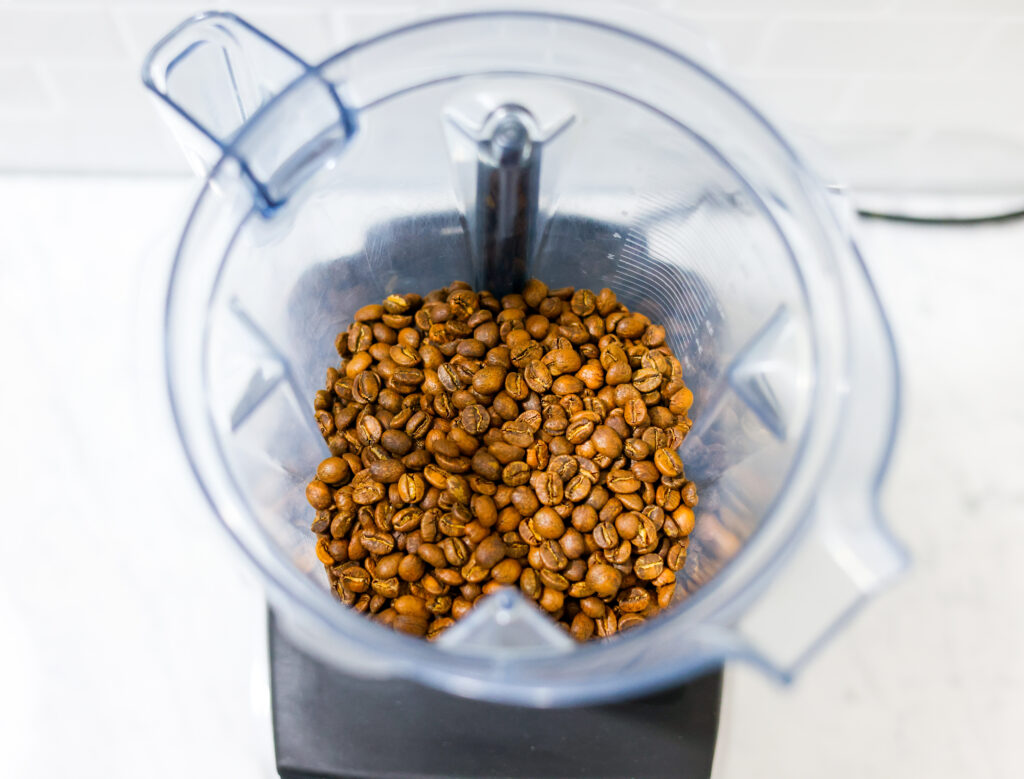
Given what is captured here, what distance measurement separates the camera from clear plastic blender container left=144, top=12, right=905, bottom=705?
0.47m

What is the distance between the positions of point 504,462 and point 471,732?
216mm

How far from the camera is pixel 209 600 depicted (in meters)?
0.83

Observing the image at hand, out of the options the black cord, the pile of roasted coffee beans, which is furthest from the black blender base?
the black cord

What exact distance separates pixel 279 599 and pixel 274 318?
0.28m

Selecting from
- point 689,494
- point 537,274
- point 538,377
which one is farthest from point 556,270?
point 689,494

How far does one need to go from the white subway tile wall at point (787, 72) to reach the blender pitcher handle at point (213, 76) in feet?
0.90

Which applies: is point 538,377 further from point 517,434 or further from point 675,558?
point 675,558

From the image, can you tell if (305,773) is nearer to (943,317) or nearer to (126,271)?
(126,271)

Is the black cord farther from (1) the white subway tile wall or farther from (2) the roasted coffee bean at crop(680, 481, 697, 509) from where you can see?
(2) the roasted coffee bean at crop(680, 481, 697, 509)

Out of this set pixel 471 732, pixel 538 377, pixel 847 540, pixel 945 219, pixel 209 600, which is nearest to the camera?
pixel 847 540

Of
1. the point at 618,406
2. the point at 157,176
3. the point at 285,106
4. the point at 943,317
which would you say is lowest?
the point at 618,406

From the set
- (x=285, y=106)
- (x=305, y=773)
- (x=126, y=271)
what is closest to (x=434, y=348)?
(x=285, y=106)

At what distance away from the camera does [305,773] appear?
60 cm

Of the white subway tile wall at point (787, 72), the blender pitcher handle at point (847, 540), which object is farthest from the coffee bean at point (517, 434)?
the white subway tile wall at point (787, 72)
